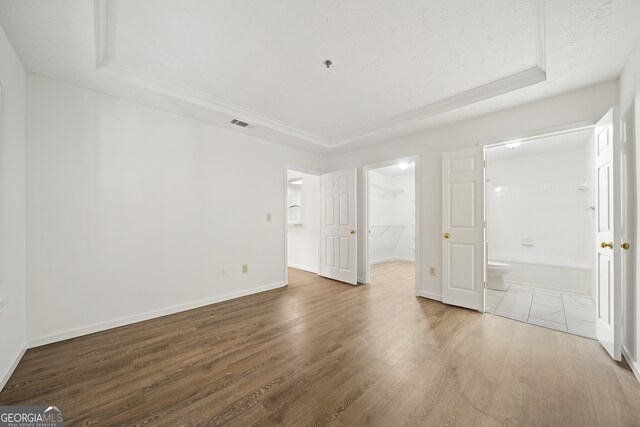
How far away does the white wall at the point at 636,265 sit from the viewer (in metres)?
1.82

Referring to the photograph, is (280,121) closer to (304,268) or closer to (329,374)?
(329,374)

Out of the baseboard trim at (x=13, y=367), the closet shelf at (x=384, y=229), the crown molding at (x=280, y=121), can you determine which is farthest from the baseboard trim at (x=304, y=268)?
the baseboard trim at (x=13, y=367)

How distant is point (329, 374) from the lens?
5.95 feet

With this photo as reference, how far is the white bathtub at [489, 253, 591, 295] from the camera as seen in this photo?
389 cm

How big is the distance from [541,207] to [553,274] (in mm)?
1547

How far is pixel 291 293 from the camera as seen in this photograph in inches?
152

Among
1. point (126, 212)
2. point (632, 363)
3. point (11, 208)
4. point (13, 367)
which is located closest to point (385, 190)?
point (632, 363)

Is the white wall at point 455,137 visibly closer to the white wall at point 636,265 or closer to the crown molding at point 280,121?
the white wall at point 636,265

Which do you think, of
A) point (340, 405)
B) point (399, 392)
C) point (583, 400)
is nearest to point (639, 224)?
point (583, 400)

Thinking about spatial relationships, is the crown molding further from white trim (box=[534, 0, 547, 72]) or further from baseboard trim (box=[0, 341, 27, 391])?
Result: baseboard trim (box=[0, 341, 27, 391])

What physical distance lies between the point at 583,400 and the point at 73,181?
4.61 m

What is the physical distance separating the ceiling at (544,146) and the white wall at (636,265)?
1729 mm

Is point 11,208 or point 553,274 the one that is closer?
point 11,208

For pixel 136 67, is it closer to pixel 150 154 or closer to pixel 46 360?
pixel 150 154
